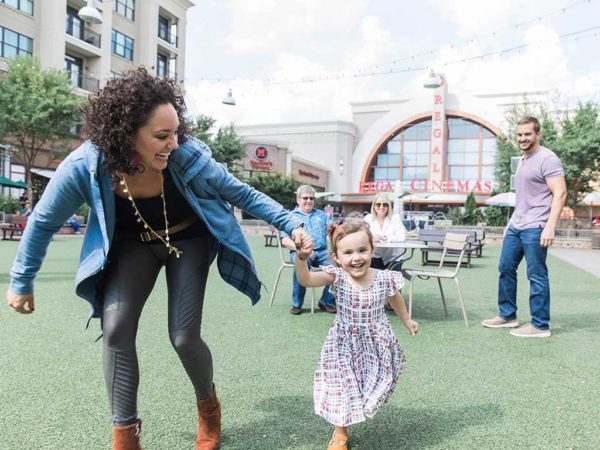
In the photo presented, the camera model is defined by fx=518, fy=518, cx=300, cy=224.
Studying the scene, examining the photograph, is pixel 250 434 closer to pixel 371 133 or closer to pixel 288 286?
pixel 288 286

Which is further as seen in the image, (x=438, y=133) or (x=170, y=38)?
(x=438, y=133)

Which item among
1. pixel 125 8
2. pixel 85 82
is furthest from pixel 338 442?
pixel 125 8

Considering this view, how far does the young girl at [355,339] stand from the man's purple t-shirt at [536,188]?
2606mm

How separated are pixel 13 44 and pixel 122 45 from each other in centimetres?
751

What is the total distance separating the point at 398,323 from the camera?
209 inches

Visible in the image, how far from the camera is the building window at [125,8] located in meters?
31.1

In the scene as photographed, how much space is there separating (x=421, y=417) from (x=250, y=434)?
92cm

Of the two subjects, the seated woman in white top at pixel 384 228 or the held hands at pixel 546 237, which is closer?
the held hands at pixel 546 237

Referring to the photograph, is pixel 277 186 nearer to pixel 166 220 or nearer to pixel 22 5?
pixel 22 5

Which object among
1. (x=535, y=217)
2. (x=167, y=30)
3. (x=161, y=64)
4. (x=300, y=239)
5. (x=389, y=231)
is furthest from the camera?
(x=167, y=30)

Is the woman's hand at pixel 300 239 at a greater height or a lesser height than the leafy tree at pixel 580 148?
lesser

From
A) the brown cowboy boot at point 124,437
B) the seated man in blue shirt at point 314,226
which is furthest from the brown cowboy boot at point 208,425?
the seated man in blue shirt at point 314,226

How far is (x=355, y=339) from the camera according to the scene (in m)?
2.48

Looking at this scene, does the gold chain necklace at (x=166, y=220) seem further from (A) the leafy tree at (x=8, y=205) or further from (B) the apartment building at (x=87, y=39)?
(A) the leafy tree at (x=8, y=205)
